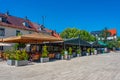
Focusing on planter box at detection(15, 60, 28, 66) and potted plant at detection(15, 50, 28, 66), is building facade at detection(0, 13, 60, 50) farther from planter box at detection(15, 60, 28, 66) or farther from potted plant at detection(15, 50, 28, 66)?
planter box at detection(15, 60, 28, 66)

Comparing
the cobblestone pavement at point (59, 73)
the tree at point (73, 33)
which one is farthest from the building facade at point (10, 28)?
the tree at point (73, 33)

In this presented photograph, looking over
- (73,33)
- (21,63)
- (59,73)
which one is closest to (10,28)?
(21,63)

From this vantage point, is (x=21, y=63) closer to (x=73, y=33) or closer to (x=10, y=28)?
(x=10, y=28)

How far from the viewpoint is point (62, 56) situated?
23156 mm

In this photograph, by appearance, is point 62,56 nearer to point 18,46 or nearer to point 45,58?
point 45,58

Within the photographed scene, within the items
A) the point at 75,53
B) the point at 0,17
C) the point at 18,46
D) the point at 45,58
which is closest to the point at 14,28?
the point at 0,17

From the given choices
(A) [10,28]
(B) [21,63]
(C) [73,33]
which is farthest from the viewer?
(C) [73,33]

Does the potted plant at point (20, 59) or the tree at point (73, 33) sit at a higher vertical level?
the tree at point (73, 33)

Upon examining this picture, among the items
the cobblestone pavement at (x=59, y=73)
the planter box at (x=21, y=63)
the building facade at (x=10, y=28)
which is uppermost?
the building facade at (x=10, y=28)

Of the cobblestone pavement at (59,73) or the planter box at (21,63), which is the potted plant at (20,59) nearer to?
the planter box at (21,63)

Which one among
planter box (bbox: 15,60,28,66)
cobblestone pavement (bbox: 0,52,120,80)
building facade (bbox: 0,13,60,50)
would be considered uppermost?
building facade (bbox: 0,13,60,50)

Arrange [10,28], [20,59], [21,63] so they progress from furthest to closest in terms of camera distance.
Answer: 1. [10,28]
2. [20,59]
3. [21,63]

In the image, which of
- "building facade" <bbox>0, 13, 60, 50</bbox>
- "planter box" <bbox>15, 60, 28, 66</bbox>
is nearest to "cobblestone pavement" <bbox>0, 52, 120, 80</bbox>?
"planter box" <bbox>15, 60, 28, 66</bbox>

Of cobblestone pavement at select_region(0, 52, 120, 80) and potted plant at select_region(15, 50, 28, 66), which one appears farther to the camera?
potted plant at select_region(15, 50, 28, 66)
